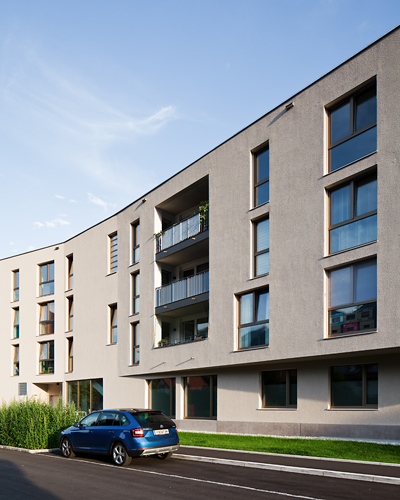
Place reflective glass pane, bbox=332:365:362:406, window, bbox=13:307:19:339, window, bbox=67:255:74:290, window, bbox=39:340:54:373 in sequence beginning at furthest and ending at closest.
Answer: window, bbox=13:307:19:339
window, bbox=39:340:54:373
window, bbox=67:255:74:290
reflective glass pane, bbox=332:365:362:406

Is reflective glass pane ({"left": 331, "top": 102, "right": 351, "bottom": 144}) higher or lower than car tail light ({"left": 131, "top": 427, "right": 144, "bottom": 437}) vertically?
higher

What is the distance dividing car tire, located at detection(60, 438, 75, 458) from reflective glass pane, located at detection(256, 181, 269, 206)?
10.3 metres

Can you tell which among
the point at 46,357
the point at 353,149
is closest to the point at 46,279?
the point at 46,357

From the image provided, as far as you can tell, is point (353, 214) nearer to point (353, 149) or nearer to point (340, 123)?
point (353, 149)

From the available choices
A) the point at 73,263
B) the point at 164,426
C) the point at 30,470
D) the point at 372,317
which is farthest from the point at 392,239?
the point at 73,263

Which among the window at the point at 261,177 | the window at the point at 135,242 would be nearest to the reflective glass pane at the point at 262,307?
the window at the point at 261,177

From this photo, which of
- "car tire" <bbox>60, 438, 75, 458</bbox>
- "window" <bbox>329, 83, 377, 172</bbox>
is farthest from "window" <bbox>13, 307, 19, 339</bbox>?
"window" <bbox>329, 83, 377, 172</bbox>

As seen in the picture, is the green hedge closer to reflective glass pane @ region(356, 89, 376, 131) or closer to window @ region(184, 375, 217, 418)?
window @ region(184, 375, 217, 418)

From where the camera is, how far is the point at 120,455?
45.4ft

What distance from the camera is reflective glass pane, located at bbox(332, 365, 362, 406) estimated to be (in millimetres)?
17016

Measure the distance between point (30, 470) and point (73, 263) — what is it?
2255 cm

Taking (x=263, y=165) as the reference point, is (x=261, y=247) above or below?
below

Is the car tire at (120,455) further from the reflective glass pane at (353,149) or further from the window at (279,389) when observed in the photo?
the reflective glass pane at (353,149)

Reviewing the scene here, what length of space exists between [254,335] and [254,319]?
0.59m
